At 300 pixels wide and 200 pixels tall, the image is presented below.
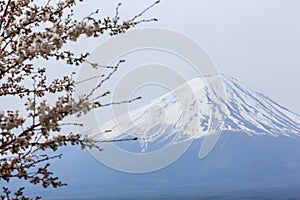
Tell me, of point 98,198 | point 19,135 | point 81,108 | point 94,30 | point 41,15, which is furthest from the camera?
point 98,198

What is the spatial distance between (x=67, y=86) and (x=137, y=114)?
18377 cm

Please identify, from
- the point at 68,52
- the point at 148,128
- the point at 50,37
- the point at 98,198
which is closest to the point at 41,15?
the point at 68,52

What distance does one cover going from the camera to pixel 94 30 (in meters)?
2.60

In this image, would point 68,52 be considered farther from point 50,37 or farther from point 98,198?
point 98,198

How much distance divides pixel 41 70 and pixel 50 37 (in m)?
0.95

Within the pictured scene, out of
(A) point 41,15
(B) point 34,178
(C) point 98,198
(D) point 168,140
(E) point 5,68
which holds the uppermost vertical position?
(D) point 168,140

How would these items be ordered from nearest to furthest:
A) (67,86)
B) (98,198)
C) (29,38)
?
(29,38) < (67,86) < (98,198)

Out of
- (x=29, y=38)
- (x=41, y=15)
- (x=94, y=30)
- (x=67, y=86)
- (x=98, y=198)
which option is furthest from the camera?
(x=98, y=198)

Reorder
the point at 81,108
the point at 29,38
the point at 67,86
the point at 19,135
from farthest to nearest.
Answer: the point at 67,86 < the point at 29,38 < the point at 19,135 < the point at 81,108

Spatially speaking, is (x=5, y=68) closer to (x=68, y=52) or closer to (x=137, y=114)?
(x=68, y=52)

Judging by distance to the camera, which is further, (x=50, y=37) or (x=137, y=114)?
(x=137, y=114)

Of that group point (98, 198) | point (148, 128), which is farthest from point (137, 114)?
point (98, 198)

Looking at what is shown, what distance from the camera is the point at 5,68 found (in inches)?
111

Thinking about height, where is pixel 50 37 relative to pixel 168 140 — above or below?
below
